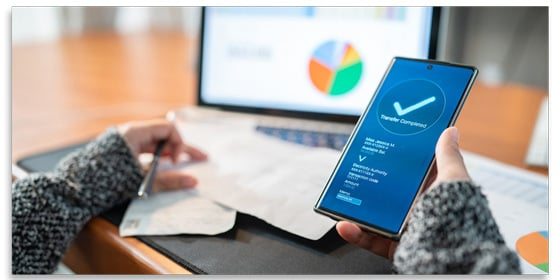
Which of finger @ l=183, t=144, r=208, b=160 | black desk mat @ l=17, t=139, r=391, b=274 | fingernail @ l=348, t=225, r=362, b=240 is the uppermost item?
finger @ l=183, t=144, r=208, b=160

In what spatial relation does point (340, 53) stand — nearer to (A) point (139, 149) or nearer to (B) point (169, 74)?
(A) point (139, 149)

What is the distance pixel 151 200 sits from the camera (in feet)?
2.00

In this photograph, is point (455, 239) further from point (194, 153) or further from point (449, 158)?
point (194, 153)

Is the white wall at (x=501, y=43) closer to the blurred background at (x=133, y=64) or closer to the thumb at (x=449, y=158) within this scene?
the blurred background at (x=133, y=64)

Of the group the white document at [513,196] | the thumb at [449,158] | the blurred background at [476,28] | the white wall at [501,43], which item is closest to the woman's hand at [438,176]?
the thumb at [449,158]

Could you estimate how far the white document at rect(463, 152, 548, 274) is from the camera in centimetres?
55

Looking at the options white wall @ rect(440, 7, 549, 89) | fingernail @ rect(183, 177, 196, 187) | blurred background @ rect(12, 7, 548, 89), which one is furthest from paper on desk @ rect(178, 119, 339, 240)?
white wall @ rect(440, 7, 549, 89)

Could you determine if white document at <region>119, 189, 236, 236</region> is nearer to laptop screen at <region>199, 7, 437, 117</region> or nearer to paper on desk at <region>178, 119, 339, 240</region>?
paper on desk at <region>178, 119, 339, 240</region>

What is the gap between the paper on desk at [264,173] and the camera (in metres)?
0.56

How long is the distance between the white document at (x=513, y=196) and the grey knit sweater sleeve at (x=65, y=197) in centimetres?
40

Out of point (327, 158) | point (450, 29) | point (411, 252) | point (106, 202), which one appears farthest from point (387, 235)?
point (450, 29)

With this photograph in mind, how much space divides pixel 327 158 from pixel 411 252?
10.1 inches

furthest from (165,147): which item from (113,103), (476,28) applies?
(476,28)

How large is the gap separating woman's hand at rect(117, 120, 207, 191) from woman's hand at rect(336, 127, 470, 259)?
0.72 ft
